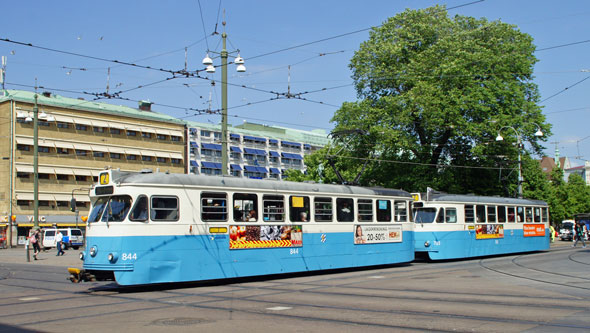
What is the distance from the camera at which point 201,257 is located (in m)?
15.6

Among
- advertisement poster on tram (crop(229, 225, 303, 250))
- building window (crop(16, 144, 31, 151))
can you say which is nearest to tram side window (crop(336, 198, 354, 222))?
advertisement poster on tram (crop(229, 225, 303, 250))

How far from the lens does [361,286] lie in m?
15.4

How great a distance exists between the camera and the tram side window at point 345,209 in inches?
781

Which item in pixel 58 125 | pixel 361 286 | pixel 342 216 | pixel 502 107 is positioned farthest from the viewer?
pixel 58 125

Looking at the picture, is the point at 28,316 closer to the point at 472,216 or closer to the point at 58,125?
the point at 472,216

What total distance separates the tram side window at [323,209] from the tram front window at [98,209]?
656cm

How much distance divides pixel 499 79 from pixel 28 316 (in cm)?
3061

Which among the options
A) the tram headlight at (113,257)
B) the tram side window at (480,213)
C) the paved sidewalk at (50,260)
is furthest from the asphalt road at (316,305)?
the paved sidewalk at (50,260)

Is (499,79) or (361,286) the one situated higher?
(499,79)

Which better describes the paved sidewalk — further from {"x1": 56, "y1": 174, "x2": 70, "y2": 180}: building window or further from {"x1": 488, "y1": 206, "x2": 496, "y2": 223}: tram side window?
{"x1": 56, "y1": 174, "x2": 70, "y2": 180}: building window

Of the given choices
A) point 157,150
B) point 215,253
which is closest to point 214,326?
point 215,253

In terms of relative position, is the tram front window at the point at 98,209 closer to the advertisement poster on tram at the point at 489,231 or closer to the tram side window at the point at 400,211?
the tram side window at the point at 400,211

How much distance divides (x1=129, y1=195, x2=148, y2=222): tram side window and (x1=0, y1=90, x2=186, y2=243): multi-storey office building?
47598mm

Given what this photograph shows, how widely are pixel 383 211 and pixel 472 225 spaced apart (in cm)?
669
